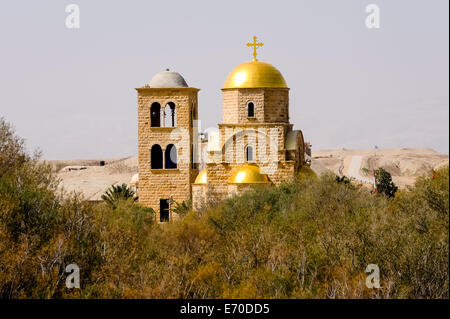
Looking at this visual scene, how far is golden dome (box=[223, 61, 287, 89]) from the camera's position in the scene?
48875 mm

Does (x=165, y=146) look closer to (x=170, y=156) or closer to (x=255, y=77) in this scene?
(x=170, y=156)

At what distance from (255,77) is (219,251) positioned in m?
16.6

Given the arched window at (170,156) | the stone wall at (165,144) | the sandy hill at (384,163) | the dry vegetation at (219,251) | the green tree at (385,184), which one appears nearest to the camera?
the dry vegetation at (219,251)

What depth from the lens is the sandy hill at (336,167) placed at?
308 feet

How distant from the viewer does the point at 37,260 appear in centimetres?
2758

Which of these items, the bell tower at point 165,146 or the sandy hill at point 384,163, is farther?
the sandy hill at point 384,163

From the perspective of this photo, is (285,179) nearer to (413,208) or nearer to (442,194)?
(413,208)

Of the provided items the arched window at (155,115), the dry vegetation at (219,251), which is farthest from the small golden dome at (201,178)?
the dry vegetation at (219,251)

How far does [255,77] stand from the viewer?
49.0m

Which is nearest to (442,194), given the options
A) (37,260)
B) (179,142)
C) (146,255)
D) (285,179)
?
(146,255)

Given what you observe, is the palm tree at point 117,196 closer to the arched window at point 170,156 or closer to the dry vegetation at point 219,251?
the arched window at point 170,156

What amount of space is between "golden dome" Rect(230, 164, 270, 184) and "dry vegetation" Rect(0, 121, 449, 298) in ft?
28.3
